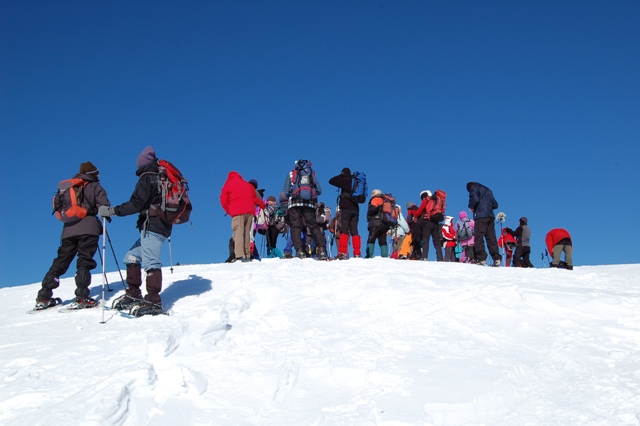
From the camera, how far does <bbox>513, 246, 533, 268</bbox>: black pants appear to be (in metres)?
17.0

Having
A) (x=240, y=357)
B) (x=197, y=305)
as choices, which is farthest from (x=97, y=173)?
(x=240, y=357)

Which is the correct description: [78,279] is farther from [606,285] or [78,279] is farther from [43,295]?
[606,285]

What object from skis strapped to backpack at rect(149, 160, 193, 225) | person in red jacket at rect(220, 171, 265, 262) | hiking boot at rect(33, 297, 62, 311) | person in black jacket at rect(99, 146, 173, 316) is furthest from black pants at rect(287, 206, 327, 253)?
hiking boot at rect(33, 297, 62, 311)

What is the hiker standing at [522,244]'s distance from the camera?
16859 mm

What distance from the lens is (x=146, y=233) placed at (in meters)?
7.04

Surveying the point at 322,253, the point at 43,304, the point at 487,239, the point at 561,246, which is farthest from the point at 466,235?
the point at 43,304

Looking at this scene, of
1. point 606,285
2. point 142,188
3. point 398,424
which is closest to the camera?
point 398,424

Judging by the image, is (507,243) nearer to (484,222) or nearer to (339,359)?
(484,222)

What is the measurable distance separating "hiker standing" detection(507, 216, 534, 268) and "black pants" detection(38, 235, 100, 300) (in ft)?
42.5

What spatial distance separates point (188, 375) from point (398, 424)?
1675mm

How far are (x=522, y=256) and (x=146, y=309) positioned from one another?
43.9ft

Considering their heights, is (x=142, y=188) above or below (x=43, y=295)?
above

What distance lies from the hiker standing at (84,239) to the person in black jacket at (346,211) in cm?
642

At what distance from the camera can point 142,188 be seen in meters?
6.98
